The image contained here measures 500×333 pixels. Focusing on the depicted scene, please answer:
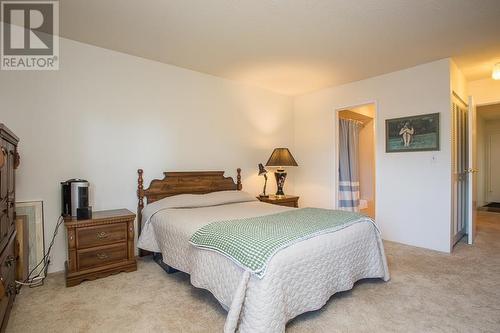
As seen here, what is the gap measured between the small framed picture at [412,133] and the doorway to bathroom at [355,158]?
1.95 ft

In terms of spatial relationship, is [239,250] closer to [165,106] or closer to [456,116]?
[165,106]

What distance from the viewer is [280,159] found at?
163 inches

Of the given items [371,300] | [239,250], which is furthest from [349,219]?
[239,250]

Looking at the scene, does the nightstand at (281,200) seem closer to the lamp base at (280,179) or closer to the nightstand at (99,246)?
the lamp base at (280,179)

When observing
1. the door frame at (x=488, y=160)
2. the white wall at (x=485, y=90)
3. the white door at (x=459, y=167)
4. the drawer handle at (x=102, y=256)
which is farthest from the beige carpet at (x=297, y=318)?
the door frame at (x=488, y=160)

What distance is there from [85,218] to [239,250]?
164 cm

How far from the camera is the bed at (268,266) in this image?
1507 mm

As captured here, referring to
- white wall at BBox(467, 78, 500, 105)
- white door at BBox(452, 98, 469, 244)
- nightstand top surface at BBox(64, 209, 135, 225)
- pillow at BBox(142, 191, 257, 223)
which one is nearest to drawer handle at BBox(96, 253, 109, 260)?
nightstand top surface at BBox(64, 209, 135, 225)

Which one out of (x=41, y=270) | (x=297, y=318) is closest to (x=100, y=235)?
(x=41, y=270)

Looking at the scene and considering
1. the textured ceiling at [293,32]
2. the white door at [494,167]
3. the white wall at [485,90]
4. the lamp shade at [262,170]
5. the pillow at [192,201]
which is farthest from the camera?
the white door at [494,167]

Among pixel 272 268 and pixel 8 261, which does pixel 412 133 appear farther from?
pixel 8 261

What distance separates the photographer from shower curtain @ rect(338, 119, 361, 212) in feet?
15.0

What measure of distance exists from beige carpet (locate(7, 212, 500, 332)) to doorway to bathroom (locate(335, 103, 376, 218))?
202cm

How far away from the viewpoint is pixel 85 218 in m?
2.42
